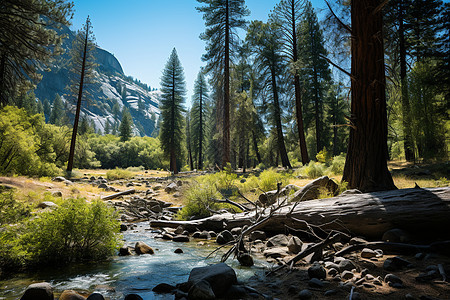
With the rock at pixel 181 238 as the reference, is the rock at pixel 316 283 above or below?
above

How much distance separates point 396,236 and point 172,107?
93.7ft

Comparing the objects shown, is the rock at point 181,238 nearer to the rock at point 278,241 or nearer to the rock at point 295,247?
the rock at point 278,241

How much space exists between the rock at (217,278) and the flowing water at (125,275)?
1.28 ft

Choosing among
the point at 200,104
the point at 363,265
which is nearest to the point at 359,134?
the point at 363,265

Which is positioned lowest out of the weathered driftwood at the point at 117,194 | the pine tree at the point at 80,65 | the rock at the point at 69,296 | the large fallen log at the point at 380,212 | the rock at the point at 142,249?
the rock at the point at 142,249

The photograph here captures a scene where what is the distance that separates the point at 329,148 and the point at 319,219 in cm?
3094

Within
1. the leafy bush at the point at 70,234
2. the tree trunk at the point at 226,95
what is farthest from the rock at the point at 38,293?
the tree trunk at the point at 226,95

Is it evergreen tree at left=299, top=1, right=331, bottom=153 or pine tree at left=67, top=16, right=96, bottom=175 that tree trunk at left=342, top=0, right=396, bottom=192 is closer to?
evergreen tree at left=299, top=1, right=331, bottom=153

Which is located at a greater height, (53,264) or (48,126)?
(48,126)

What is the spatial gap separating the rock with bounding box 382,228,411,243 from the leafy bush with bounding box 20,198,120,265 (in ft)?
14.8

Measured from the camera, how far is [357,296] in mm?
Result: 2170

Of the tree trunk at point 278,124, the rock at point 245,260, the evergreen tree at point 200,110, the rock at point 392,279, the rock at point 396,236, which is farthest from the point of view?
the evergreen tree at point 200,110

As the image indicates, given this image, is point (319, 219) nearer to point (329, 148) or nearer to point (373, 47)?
point (373, 47)

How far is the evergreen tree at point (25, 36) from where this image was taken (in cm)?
699
